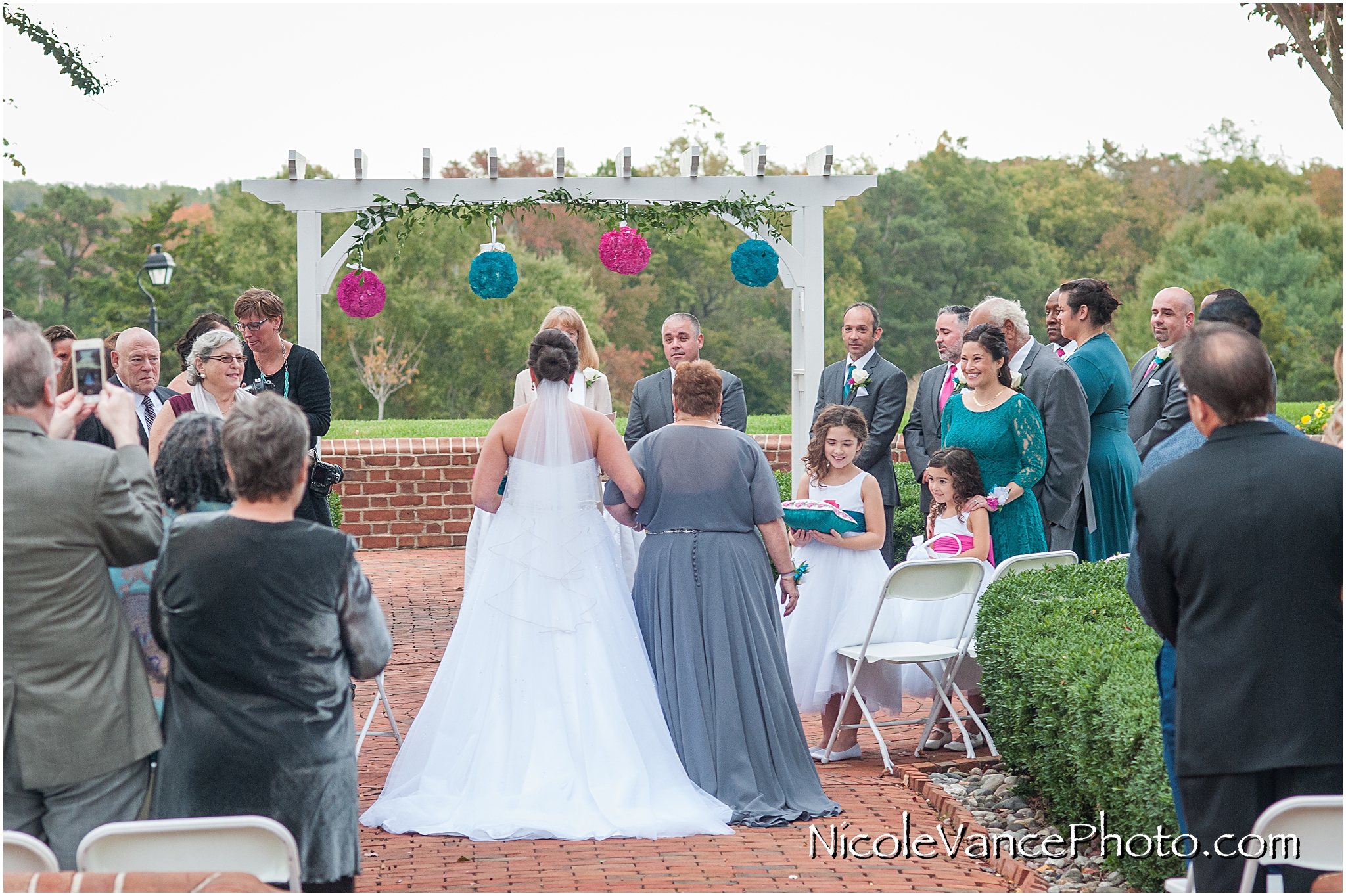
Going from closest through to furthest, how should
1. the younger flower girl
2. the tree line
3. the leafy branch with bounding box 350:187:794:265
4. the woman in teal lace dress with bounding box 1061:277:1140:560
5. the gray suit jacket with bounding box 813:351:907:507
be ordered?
the younger flower girl < the woman in teal lace dress with bounding box 1061:277:1140:560 < the gray suit jacket with bounding box 813:351:907:507 < the leafy branch with bounding box 350:187:794:265 < the tree line

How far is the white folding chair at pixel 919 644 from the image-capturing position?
5.02 meters

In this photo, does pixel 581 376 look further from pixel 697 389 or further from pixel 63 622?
pixel 63 622

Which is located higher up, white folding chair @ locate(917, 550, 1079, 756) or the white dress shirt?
the white dress shirt

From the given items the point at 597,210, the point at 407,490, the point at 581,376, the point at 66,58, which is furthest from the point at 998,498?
the point at 407,490

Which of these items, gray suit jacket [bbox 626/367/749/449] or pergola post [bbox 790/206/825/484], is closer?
gray suit jacket [bbox 626/367/749/449]

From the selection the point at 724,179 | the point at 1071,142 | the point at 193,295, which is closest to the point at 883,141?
the point at 1071,142

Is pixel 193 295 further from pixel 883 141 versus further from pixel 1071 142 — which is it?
pixel 1071 142

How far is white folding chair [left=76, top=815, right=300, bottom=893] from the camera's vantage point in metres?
2.31

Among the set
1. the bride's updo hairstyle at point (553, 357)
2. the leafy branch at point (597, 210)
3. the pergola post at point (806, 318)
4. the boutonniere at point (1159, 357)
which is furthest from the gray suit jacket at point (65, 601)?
the pergola post at point (806, 318)

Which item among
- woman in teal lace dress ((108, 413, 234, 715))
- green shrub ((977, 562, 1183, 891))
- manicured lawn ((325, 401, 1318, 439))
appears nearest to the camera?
Answer: woman in teal lace dress ((108, 413, 234, 715))

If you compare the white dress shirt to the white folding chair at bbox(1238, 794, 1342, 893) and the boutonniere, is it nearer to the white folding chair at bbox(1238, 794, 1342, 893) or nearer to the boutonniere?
the white folding chair at bbox(1238, 794, 1342, 893)

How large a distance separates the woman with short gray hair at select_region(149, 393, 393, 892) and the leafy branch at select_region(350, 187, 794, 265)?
236 inches

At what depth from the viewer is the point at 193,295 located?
3528 cm

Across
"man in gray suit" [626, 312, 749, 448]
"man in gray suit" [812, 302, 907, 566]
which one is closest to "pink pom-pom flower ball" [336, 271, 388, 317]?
"man in gray suit" [626, 312, 749, 448]
